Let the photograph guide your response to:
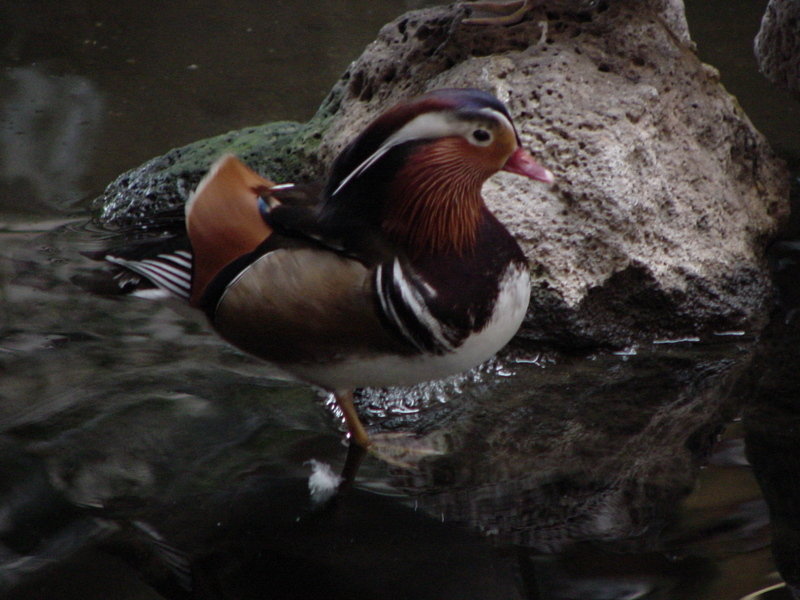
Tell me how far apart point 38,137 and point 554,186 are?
2838mm

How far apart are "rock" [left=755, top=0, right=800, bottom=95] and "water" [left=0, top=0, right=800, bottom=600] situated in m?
0.84

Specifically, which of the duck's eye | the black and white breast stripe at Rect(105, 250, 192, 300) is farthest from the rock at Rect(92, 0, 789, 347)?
the black and white breast stripe at Rect(105, 250, 192, 300)

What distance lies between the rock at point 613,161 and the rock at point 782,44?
1.40 ft

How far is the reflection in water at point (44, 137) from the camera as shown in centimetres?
380

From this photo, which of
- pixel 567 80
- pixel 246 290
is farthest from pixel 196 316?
pixel 567 80

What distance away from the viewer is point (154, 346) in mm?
2789

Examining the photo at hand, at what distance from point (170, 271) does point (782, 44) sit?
2.65 meters

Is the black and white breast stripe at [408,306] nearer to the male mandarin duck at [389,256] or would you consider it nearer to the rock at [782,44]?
the male mandarin duck at [389,256]

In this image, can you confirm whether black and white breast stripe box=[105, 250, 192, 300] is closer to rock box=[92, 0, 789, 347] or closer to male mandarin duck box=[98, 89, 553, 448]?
male mandarin duck box=[98, 89, 553, 448]

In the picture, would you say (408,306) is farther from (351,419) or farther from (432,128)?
(351,419)

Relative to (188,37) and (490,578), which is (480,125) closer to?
(490,578)

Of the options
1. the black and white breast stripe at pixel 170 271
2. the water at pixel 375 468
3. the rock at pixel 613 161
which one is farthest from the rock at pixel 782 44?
the black and white breast stripe at pixel 170 271

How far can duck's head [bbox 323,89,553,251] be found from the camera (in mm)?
1844

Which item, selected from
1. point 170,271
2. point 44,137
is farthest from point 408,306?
point 44,137
